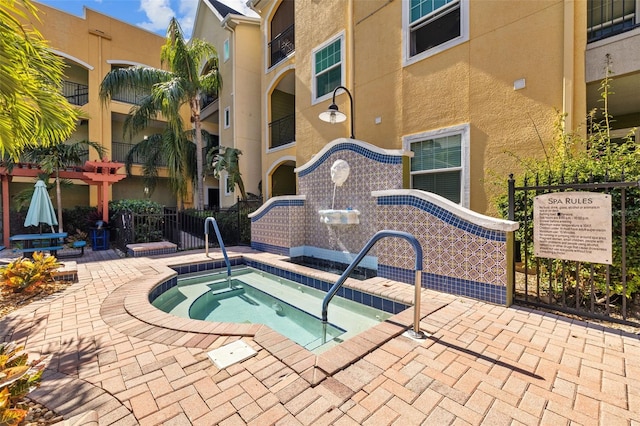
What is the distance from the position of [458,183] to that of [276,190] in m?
8.76

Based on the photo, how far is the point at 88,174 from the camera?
9.54 meters

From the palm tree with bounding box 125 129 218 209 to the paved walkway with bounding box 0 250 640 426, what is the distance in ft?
35.3

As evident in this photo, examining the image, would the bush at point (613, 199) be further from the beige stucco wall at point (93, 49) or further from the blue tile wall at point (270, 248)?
the beige stucco wall at point (93, 49)

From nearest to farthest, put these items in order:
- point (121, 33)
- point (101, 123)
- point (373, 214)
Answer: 1. point (373, 214)
2. point (101, 123)
3. point (121, 33)

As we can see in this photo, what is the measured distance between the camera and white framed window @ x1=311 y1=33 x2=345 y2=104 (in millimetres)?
9250

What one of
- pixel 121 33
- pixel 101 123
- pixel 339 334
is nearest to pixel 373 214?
pixel 339 334

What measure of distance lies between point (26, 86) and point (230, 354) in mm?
3345

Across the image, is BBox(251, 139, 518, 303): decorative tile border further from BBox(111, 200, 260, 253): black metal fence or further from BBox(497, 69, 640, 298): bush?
BBox(111, 200, 260, 253): black metal fence

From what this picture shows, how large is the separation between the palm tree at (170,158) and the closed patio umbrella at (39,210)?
5.85m

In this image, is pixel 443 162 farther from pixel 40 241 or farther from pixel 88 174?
pixel 40 241

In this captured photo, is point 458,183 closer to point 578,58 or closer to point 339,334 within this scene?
point 578,58

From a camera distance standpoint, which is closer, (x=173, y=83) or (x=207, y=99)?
(x=173, y=83)

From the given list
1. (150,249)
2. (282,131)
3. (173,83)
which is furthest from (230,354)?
(173,83)

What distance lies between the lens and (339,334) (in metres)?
4.06
